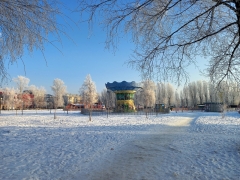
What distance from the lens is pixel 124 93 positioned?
40375 mm

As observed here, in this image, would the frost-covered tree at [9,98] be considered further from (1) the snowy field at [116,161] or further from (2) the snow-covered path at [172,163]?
(2) the snow-covered path at [172,163]

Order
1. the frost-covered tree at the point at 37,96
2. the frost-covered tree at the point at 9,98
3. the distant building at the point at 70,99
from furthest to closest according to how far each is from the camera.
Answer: the distant building at the point at 70,99 → the frost-covered tree at the point at 37,96 → the frost-covered tree at the point at 9,98

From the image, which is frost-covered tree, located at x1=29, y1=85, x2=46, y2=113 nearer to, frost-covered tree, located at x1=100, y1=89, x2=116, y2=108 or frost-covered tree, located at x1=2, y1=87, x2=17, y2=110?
frost-covered tree, located at x1=2, y1=87, x2=17, y2=110

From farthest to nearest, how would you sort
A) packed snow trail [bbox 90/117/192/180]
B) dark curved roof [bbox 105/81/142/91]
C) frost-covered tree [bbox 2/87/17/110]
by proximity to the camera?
frost-covered tree [bbox 2/87/17/110] < dark curved roof [bbox 105/81/142/91] < packed snow trail [bbox 90/117/192/180]

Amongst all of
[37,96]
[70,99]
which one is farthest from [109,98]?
[70,99]

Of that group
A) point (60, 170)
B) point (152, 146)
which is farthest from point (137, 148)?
point (60, 170)

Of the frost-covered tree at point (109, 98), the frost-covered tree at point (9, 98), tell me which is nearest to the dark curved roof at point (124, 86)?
the frost-covered tree at point (109, 98)

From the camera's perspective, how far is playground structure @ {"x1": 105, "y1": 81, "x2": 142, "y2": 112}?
3981 centimetres

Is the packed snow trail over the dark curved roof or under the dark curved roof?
under

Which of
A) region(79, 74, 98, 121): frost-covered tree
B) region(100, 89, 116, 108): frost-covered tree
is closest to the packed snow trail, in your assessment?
region(79, 74, 98, 121): frost-covered tree

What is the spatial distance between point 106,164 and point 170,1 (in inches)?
173

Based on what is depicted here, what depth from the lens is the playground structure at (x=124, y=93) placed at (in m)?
39.8

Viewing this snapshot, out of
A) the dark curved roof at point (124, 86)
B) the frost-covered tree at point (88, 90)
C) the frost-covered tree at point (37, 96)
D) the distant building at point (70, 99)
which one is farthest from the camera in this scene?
the distant building at point (70, 99)

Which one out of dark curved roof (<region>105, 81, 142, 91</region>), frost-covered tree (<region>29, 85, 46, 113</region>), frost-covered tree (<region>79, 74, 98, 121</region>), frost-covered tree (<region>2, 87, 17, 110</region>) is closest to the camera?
dark curved roof (<region>105, 81, 142, 91</region>)
